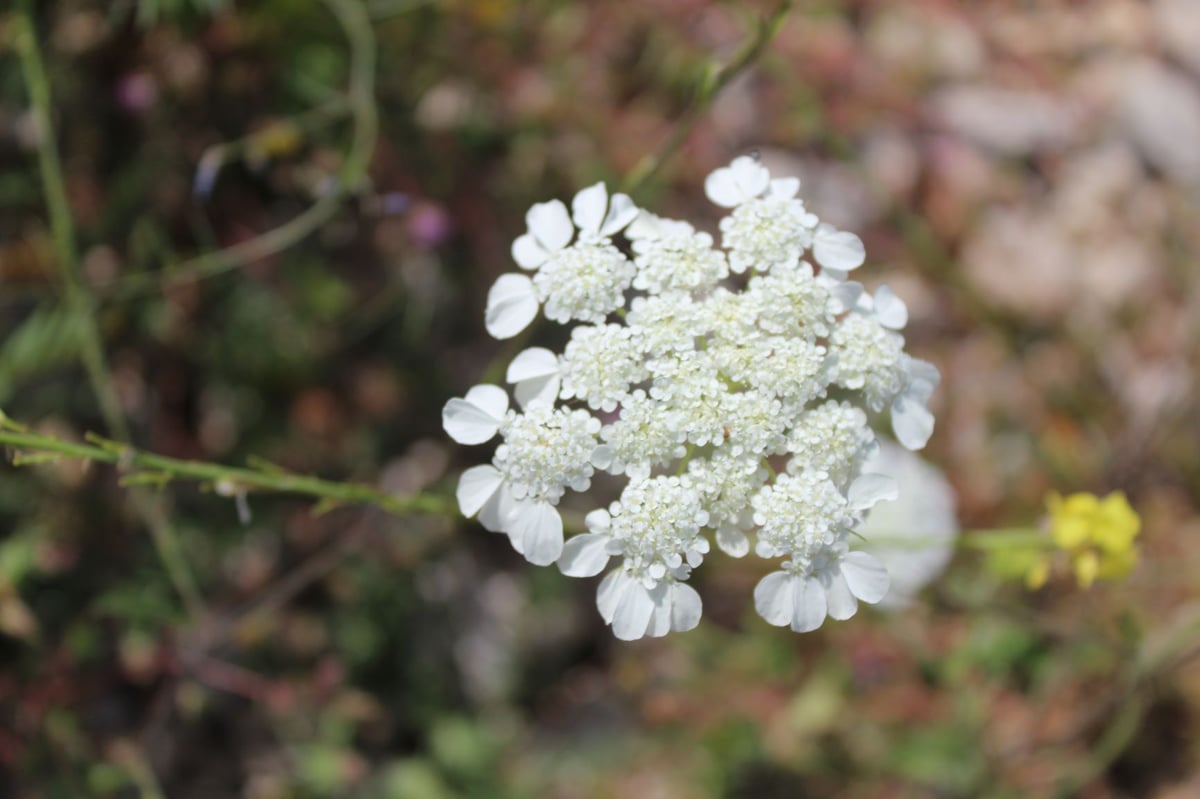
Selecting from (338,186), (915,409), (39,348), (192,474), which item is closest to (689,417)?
(915,409)

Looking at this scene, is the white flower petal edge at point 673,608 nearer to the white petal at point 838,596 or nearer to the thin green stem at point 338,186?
the white petal at point 838,596

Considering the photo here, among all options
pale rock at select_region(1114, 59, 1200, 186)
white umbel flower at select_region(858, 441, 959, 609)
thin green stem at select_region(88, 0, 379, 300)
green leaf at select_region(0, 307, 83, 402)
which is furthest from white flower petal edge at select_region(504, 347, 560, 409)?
pale rock at select_region(1114, 59, 1200, 186)

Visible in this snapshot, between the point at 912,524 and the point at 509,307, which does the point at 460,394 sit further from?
the point at 509,307

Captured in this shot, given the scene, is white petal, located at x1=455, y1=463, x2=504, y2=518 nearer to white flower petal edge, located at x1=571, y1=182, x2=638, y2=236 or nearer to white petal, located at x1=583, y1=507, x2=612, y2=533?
white petal, located at x1=583, y1=507, x2=612, y2=533

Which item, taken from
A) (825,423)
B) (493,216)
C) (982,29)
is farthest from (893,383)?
(982,29)

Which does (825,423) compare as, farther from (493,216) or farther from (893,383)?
(493,216)
